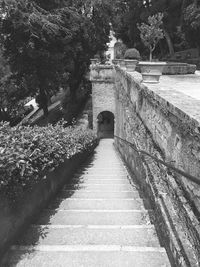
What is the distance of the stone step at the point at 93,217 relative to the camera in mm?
4854

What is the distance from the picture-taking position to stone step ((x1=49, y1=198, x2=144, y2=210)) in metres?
5.69

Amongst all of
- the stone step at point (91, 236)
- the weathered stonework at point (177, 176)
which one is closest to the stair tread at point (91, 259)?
the weathered stonework at point (177, 176)

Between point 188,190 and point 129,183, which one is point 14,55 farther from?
point 188,190

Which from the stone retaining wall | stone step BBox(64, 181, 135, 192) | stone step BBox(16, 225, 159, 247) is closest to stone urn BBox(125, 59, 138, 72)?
stone step BBox(64, 181, 135, 192)

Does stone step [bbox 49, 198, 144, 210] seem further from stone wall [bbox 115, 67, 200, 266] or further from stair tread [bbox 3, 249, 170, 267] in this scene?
stair tread [bbox 3, 249, 170, 267]

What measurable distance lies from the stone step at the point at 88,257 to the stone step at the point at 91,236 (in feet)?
0.99

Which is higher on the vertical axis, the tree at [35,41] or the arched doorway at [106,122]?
the tree at [35,41]

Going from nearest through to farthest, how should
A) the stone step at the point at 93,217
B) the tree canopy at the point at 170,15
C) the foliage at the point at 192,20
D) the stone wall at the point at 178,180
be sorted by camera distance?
1. the stone wall at the point at 178,180
2. the stone step at the point at 93,217
3. the foliage at the point at 192,20
4. the tree canopy at the point at 170,15

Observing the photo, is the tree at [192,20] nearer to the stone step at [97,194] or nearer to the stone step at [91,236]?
the stone step at [97,194]

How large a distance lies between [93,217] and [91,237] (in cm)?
85

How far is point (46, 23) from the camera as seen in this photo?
18.1m

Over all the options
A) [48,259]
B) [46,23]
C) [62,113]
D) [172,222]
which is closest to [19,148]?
[48,259]

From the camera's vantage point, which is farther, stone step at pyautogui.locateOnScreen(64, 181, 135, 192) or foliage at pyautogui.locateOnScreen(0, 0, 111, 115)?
foliage at pyautogui.locateOnScreen(0, 0, 111, 115)

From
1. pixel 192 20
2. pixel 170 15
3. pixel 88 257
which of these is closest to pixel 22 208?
Answer: pixel 88 257
